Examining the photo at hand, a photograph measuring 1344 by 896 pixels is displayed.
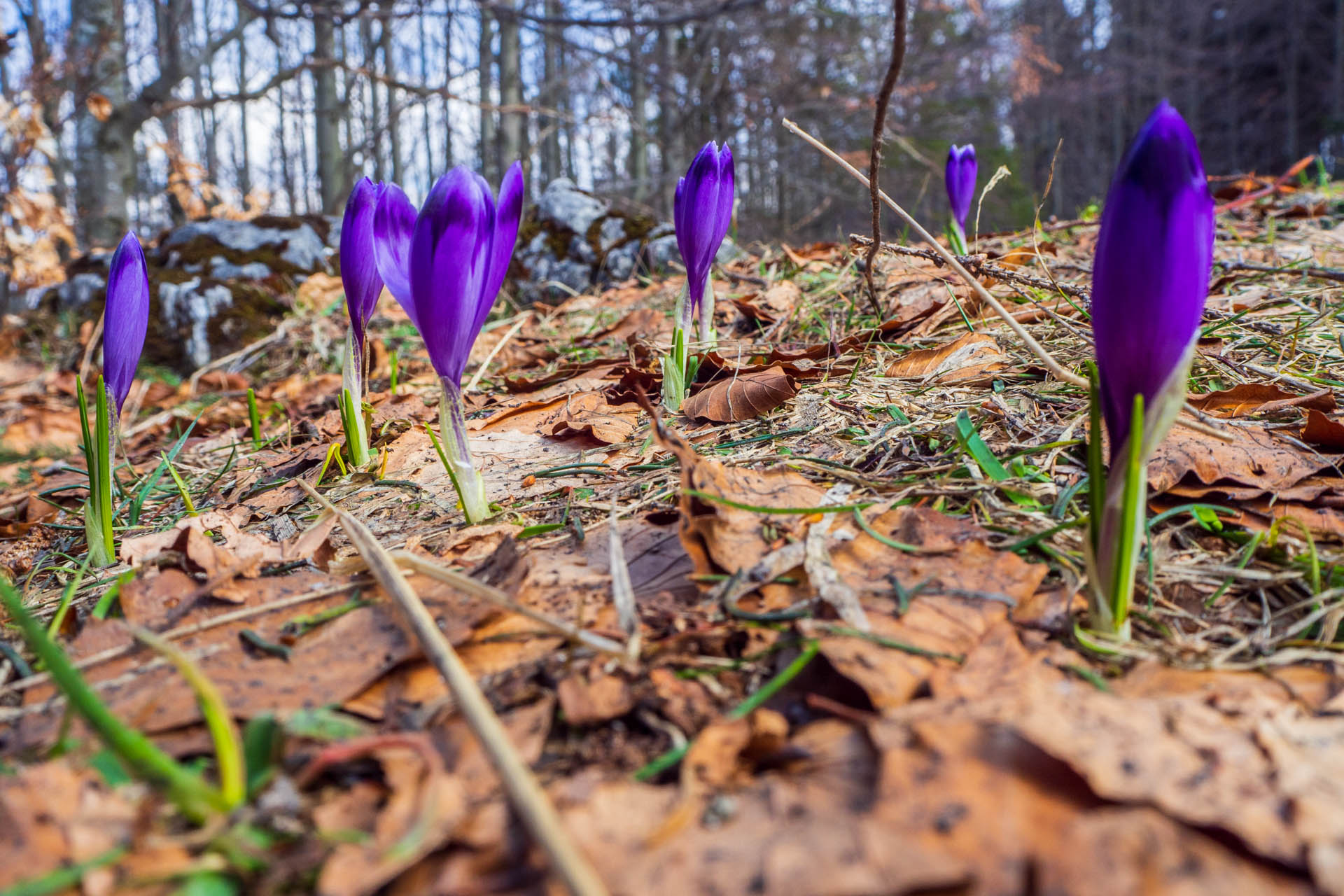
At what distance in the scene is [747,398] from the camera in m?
1.74

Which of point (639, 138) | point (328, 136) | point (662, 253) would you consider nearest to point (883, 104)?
point (662, 253)

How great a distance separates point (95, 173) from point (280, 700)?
8.44m

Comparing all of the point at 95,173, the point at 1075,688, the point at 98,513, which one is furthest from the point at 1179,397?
the point at 95,173

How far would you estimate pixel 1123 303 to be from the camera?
0.89m

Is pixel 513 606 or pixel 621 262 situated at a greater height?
pixel 621 262

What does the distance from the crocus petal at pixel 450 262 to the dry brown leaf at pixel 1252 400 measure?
4.45 feet

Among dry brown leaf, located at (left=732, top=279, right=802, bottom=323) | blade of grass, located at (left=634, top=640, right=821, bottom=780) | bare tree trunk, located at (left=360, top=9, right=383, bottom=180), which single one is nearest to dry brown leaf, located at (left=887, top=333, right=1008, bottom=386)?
dry brown leaf, located at (left=732, top=279, right=802, bottom=323)

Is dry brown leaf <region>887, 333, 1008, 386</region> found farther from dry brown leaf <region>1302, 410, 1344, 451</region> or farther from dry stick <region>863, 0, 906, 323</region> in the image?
dry brown leaf <region>1302, 410, 1344, 451</region>

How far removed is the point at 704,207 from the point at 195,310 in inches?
143

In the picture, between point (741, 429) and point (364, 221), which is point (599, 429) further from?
point (364, 221)

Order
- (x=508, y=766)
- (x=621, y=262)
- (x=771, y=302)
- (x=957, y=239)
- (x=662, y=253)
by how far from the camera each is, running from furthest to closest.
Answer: (x=621, y=262)
(x=662, y=253)
(x=957, y=239)
(x=771, y=302)
(x=508, y=766)

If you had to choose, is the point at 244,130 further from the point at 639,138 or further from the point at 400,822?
the point at 400,822

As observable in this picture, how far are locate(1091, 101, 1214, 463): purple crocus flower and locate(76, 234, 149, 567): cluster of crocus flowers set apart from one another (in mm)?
1491

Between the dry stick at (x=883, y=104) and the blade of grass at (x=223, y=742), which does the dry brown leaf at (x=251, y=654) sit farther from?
the dry stick at (x=883, y=104)
